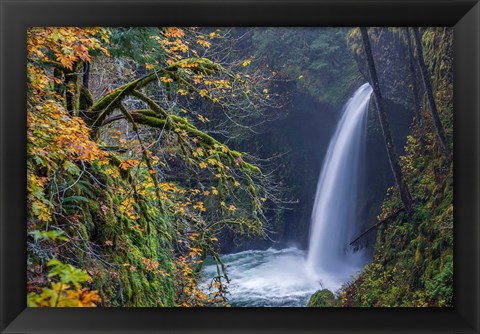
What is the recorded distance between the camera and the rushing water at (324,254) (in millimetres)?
3539

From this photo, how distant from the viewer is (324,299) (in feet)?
11.6

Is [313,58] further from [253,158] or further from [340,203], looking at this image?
[340,203]

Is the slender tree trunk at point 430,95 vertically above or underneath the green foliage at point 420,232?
above

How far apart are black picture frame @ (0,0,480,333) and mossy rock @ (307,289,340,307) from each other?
1.26ft

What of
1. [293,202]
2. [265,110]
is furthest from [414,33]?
[293,202]

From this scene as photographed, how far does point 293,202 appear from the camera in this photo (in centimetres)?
362

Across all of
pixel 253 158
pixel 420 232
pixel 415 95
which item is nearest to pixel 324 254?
pixel 420 232

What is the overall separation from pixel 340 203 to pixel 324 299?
771mm

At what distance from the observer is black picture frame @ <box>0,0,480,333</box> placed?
9.18 feet
